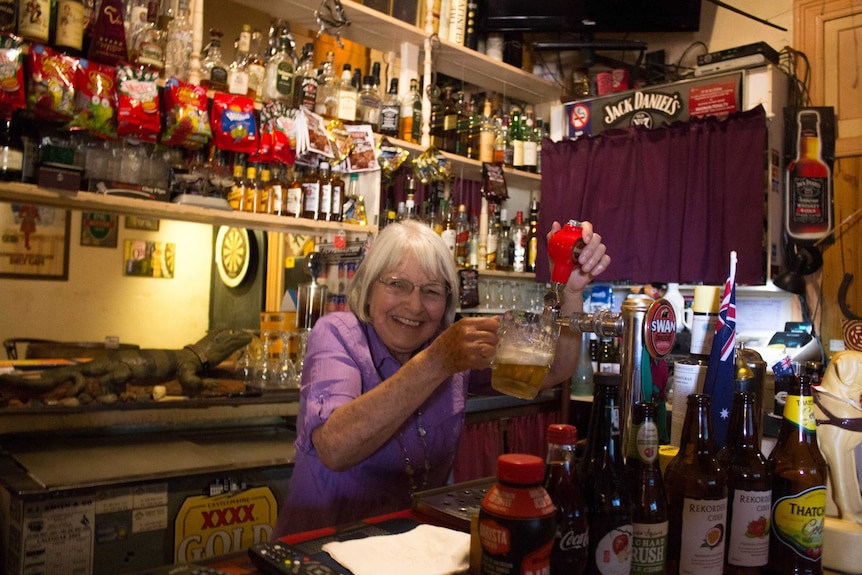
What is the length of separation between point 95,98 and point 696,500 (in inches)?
82.8

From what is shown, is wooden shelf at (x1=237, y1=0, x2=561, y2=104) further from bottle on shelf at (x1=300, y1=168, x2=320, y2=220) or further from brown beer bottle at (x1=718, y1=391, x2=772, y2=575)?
brown beer bottle at (x1=718, y1=391, x2=772, y2=575)

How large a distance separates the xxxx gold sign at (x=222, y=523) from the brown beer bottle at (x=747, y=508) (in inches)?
59.4

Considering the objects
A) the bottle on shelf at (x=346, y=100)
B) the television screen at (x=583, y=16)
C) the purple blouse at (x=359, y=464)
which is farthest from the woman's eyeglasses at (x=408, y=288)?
the television screen at (x=583, y=16)

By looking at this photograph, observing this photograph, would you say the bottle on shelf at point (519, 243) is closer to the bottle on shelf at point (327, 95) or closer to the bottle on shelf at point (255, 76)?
the bottle on shelf at point (327, 95)

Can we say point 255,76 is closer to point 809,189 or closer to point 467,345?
point 467,345

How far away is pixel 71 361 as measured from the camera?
2.46 metres

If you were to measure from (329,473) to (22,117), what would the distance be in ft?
5.28

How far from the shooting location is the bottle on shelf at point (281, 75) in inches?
104

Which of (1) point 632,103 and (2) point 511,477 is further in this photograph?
(1) point 632,103

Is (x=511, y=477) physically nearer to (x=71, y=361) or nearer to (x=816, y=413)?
(x=816, y=413)

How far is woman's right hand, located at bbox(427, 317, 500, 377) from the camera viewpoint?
114 cm

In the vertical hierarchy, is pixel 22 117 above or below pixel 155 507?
above

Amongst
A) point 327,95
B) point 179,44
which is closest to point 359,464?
point 179,44

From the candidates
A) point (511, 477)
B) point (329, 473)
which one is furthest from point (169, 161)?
point (511, 477)
